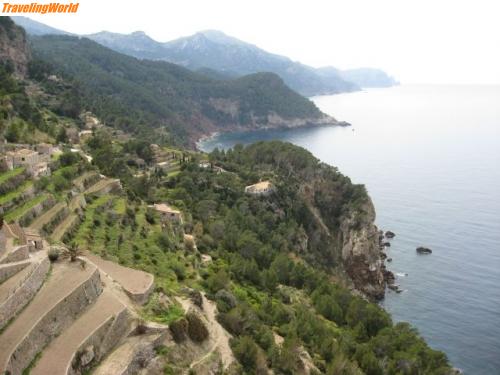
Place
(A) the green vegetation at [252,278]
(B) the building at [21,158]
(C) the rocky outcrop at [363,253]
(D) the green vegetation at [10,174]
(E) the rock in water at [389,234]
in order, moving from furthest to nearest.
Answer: (E) the rock in water at [389,234]
(C) the rocky outcrop at [363,253]
(B) the building at [21,158]
(D) the green vegetation at [10,174]
(A) the green vegetation at [252,278]

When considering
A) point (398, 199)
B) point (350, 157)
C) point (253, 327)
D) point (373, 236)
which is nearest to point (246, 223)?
point (373, 236)

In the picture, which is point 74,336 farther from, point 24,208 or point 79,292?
point 24,208

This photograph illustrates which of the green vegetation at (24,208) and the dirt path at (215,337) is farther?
the green vegetation at (24,208)

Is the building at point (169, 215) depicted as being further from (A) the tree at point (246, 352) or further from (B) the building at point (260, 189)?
(A) the tree at point (246, 352)

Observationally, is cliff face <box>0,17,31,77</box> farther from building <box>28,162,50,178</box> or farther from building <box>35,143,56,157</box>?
building <box>28,162,50,178</box>

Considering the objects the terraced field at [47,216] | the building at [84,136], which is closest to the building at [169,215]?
the terraced field at [47,216]

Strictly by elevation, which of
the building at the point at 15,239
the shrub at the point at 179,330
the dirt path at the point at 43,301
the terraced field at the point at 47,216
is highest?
the building at the point at 15,239

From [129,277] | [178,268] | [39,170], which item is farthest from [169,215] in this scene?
[129,277]
